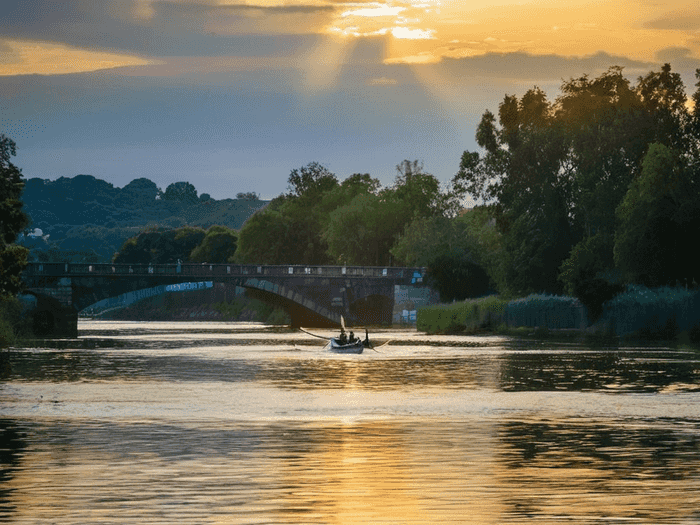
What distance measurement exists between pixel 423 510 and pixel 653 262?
8558 centimetres

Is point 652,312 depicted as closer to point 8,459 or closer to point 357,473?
point 357,473

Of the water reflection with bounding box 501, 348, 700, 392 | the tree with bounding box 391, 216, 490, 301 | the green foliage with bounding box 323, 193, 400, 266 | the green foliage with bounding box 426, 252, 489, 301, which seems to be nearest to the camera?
the water reflection with bounding box 501, 348, 700, 392

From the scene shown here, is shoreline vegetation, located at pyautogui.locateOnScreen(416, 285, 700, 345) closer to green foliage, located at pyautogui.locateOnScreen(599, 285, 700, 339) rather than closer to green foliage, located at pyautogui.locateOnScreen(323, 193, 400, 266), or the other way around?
green foliage, located at pyautogui.locateOnScreen(599, 285, 700, 339)

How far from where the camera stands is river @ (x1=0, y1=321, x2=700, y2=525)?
22.7 meters

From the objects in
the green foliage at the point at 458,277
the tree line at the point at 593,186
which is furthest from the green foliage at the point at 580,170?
the green foliage at the point at 458,277

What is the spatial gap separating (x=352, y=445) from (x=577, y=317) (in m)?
80.1

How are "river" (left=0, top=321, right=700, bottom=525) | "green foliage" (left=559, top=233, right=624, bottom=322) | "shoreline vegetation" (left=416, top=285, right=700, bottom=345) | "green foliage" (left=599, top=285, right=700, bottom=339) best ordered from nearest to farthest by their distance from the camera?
"river" (left=0, top=321, right=700, bottom=525), "green foliage" (left=599, top=285, right=700, bottom=339), "shoreline vegetation" (left=416, top=285, right=700, bottom=345), "green foliage" (left=559, top=233, right=624, bottom=322)

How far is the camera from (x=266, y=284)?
538 feet

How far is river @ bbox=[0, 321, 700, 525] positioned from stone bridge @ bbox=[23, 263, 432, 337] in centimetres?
8227

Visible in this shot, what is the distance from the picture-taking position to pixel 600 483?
84.0ft

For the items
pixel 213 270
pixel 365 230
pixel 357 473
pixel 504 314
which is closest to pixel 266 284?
pixel 213 270

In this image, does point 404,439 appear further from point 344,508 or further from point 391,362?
point 391,362

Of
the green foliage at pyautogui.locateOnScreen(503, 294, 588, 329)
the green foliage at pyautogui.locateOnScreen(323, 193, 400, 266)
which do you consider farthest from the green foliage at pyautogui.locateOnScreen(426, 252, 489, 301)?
the green foliage at pyautogui.locateOnScreen(323, 193, 400, 266)

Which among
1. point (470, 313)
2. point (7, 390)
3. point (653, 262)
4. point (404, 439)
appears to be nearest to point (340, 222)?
point (470, 313)
